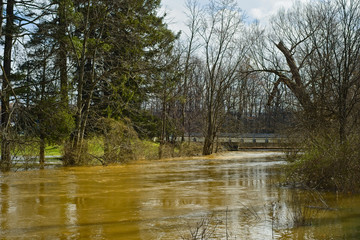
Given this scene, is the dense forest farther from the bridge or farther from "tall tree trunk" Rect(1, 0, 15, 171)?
the bridge

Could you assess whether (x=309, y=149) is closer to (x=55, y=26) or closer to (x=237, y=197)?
(x=237, y=197)

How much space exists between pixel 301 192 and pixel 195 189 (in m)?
3.37

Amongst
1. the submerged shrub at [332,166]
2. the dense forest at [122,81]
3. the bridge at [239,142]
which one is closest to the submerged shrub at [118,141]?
the dense forest at [122,81]

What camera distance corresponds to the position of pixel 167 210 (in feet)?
31.6

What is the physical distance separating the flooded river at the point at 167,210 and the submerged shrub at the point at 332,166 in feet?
1.68

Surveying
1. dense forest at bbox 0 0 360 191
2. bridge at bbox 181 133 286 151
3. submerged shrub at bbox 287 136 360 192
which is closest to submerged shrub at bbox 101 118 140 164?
dense forest at bbox 0 0 360 191

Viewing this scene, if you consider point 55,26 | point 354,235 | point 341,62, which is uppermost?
point 55,26

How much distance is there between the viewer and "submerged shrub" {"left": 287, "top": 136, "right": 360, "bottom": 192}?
1115 centimetres

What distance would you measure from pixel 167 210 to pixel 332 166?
5109 mm

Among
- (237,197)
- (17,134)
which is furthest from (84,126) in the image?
Result: (237,197)

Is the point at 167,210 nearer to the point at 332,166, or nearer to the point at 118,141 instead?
the point at 332,166

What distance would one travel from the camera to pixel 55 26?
19.2m

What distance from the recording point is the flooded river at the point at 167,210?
745cm

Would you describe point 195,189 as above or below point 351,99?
below
